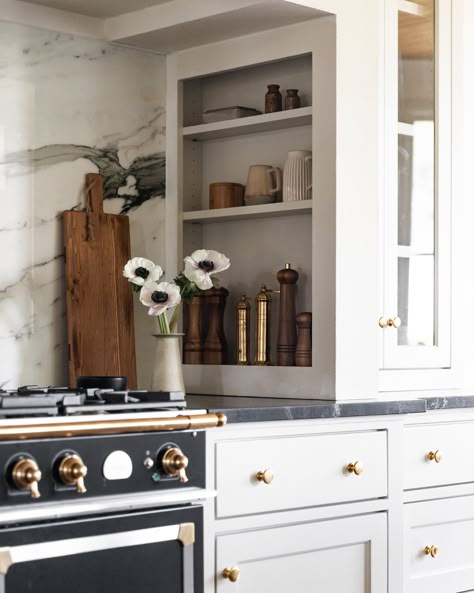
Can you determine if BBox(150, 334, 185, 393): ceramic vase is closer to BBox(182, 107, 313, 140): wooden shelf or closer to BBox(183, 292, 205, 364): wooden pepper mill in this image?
BBox(183, 292, 205, 364): wooden pepper mill

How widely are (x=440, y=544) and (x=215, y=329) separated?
870 millimetres

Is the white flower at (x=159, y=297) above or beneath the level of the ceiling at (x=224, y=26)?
beneath

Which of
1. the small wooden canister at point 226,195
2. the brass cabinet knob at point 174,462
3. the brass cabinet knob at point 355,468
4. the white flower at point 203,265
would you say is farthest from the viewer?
the small wooden canister at point 226,195

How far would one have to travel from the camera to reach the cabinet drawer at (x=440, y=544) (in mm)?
3014

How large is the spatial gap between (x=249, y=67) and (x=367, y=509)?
4.29ft

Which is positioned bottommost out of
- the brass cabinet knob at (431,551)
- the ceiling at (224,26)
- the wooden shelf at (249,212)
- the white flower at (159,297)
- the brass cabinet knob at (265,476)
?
the brass cabinet knob at (431,551)

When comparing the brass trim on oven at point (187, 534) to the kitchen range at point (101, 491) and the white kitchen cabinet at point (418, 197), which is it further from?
the white kitchen cabinet at point (418, 197)

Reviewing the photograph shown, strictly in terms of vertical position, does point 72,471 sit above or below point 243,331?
below

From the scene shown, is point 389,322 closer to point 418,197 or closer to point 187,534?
point 418,197

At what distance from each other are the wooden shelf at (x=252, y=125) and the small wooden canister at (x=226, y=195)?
0.16 metres

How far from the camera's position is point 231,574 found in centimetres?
253

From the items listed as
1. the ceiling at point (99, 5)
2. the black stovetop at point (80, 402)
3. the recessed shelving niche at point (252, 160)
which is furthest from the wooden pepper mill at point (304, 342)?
the ceiling at point (99, 5)

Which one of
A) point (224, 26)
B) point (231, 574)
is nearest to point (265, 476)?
point (231, 574)

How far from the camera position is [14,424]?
2.10 m
